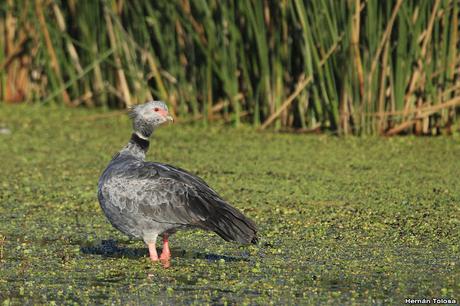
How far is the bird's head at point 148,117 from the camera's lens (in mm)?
6359

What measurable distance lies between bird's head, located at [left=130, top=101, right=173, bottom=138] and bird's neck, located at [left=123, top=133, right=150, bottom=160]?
0.03 meters

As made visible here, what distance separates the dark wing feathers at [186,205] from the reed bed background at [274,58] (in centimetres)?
381

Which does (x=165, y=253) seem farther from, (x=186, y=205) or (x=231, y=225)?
(x=231, y=225)

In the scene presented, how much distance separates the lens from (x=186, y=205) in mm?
5742

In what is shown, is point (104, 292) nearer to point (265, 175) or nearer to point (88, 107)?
point (265, 175)

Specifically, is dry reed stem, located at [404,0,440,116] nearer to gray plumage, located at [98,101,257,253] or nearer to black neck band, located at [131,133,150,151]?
black neck band, located at [131,133,150,151]

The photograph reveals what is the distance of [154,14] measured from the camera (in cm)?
1054

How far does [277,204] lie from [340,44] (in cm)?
268

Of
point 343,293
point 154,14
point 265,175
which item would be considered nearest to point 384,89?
point 265,175

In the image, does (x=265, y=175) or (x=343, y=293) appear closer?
(x=343, y=293)

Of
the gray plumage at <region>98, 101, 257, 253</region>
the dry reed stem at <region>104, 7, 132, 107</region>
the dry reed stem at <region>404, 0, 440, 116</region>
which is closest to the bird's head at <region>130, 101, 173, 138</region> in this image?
the gray plumage at <region>98, 101, 257, 253</region>

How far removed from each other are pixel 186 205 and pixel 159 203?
0.16 metres

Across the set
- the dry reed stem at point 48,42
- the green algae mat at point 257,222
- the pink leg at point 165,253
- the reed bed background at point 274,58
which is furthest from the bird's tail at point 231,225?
the dry reed stem at point 48,42

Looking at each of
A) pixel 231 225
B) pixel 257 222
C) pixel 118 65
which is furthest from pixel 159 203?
pixel 118 65
